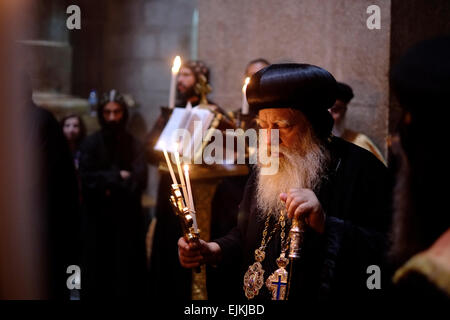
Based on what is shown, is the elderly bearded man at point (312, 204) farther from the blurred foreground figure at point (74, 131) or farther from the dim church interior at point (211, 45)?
the blurred foreground figure at point (74, 131)

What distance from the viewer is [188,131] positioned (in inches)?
158

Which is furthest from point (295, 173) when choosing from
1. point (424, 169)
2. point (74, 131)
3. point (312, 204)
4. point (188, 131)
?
point (74, 131)

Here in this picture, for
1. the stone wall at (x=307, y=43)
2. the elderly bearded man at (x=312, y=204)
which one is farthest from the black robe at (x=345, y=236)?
the stone wall at (x=307, y=43)

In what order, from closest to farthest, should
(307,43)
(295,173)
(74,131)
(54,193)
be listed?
1. (295,173)
2. (54,193)
3. (307,43)
4. (74,131)

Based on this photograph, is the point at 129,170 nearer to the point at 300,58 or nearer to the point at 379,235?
the point at 300,58

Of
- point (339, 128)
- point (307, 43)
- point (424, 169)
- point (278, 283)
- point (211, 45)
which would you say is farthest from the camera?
point (211, 45)

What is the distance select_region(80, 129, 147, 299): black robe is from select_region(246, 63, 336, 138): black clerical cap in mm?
3465

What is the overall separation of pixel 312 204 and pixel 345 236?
0.89ft

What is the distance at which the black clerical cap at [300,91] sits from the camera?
2.68 metres

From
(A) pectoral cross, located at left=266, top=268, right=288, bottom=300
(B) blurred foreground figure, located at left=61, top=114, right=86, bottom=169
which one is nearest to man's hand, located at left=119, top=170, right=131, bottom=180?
(B) blurred foreground figure, located at left=61, top=114, right=86, bottom=169
